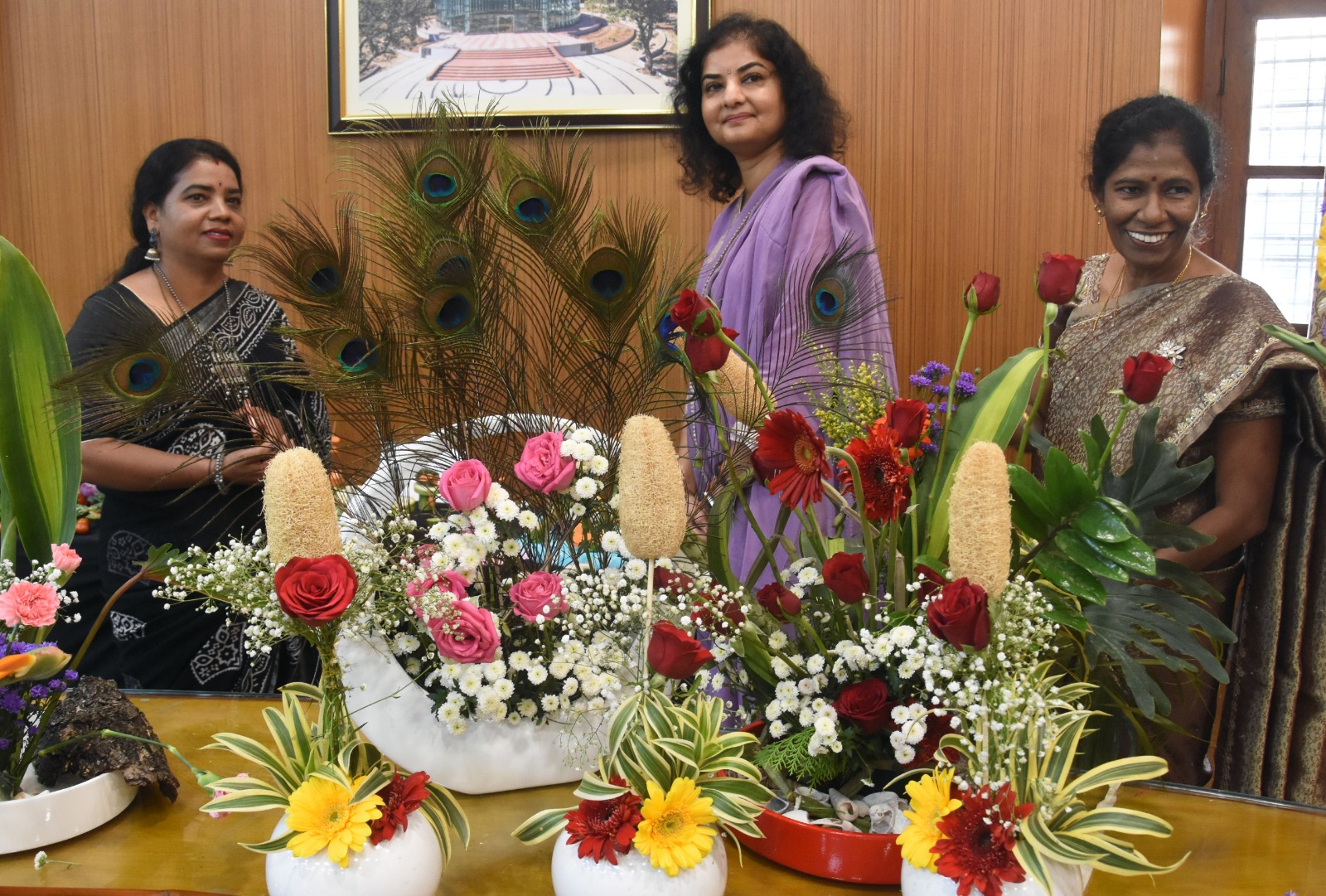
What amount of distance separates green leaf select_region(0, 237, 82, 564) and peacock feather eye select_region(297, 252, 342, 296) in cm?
37

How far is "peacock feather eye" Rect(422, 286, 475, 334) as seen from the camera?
0.95 metres

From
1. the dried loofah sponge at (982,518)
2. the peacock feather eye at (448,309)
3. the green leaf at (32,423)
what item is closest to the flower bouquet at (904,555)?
the dried loofah sponge at (982,518)

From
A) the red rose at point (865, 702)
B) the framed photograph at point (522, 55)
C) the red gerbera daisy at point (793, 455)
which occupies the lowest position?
the red rose at point (865, 702)

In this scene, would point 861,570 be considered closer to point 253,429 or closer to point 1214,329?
point 253,429

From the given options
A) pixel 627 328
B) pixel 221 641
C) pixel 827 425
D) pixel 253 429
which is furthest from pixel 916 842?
pixel 221 641

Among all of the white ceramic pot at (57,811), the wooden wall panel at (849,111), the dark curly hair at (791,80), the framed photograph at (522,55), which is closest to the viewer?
the white ceramic pot at (57,811)

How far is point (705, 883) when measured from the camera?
792 mm

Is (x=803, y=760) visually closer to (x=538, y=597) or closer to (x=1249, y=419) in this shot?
(x=538, y=597)

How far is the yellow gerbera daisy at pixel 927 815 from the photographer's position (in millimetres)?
769

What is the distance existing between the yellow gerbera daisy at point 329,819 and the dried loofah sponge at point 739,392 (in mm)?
444

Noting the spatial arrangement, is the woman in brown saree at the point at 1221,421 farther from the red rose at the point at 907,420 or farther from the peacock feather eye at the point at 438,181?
the peacock feather eye at the point at 438,181

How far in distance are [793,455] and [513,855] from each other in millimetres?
426

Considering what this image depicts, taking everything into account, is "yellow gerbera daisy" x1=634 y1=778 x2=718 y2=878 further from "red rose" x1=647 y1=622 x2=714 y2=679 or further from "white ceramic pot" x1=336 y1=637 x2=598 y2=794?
"white ceramic pot" x1=336 y1=637 x2=598 y2=794

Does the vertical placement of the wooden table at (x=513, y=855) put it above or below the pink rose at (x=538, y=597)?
below
